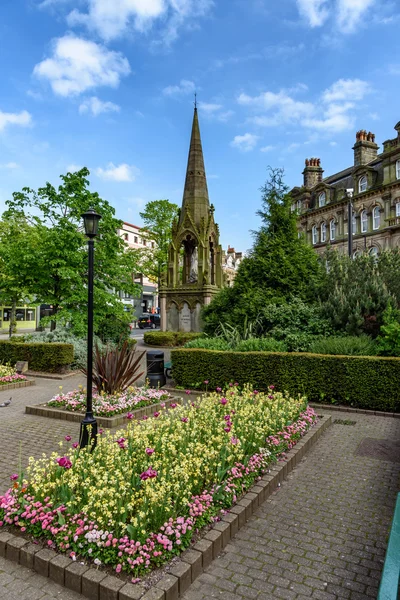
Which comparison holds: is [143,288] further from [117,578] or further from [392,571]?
[392,571]

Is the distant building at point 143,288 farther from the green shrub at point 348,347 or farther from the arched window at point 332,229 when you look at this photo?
the green shrub at point 348,347

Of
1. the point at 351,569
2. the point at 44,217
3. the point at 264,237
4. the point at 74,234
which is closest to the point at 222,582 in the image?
the point at 351,569

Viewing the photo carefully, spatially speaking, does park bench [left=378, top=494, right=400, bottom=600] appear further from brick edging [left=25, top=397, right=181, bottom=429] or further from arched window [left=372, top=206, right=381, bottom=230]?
arched window [left=372, top=206, right=381, bottom=230]

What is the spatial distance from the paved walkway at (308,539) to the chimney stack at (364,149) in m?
43.9

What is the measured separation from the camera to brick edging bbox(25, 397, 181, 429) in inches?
328

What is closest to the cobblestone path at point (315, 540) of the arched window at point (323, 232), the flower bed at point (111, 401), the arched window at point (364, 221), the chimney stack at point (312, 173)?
the flower bed at point (111, 401)

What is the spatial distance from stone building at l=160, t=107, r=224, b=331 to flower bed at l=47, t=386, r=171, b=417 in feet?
40.2

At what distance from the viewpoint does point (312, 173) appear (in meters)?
51.9

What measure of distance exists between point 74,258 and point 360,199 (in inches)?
1368

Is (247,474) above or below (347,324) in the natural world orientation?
below

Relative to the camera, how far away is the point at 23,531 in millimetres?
3900

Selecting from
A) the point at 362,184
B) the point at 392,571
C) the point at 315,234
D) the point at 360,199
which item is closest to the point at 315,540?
the point at 392,571

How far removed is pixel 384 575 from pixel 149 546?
1885 millimetres

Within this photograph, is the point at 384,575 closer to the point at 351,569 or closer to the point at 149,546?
the point at 351,569
